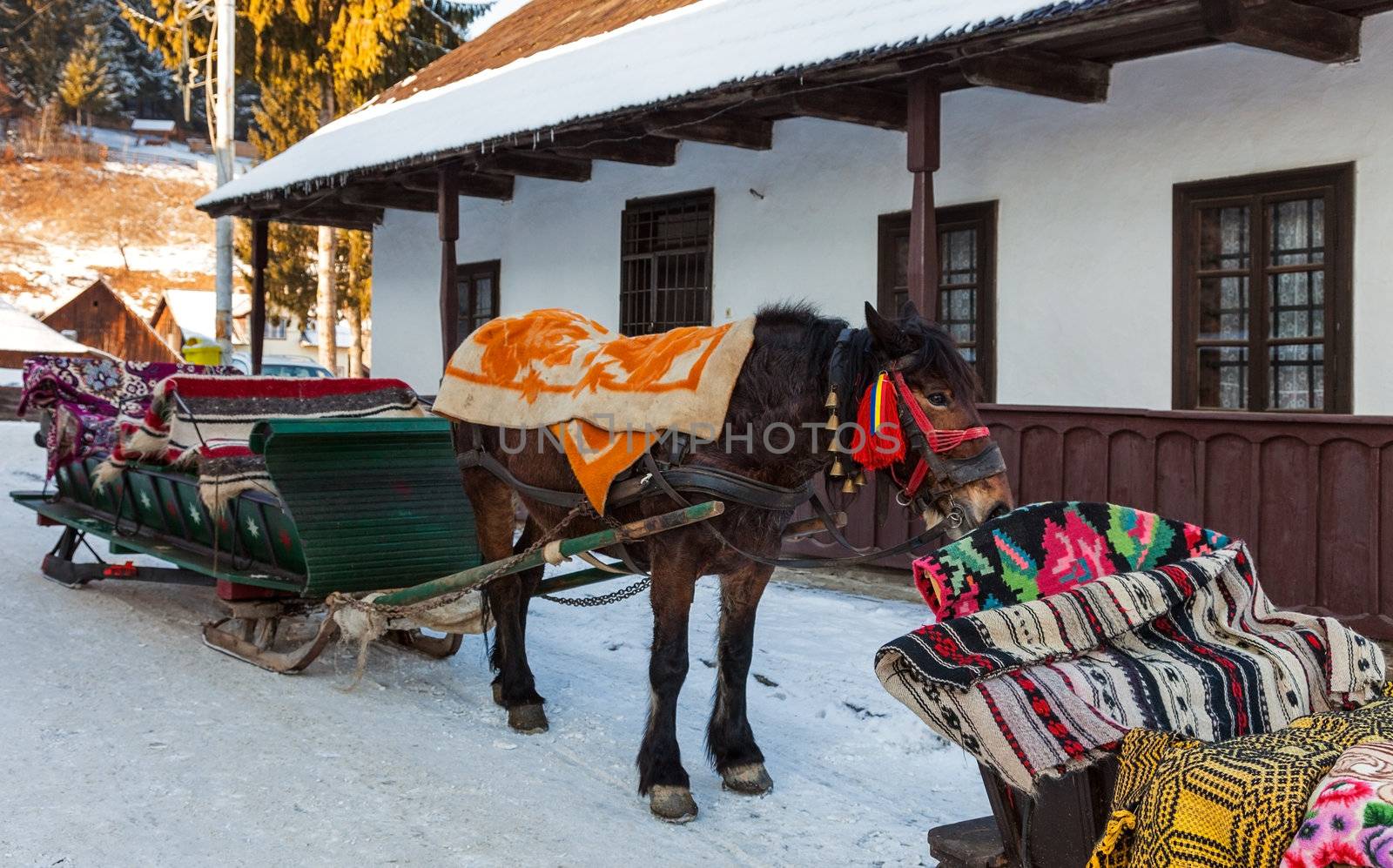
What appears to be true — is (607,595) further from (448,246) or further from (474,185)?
(474,185)

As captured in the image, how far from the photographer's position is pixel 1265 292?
721 cm

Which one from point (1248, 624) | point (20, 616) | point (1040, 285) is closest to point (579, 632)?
point (20, 616)

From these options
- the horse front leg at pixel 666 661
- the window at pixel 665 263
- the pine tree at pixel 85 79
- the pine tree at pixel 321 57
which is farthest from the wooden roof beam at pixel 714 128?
the pine tree at pixel 85 79

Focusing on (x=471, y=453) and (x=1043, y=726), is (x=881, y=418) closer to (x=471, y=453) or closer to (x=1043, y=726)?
(x=1043, y=726)

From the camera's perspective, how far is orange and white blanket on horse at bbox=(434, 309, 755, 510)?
4.15 meters

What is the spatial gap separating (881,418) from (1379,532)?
12.3 feet

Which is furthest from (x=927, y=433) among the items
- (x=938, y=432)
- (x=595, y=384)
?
(x=595, y=384)

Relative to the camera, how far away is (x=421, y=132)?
11.6 m

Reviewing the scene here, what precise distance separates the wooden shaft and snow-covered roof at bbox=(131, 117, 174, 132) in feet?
280

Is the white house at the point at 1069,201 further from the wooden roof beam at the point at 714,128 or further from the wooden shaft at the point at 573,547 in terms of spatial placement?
the wooden shaft at the point at 573,547

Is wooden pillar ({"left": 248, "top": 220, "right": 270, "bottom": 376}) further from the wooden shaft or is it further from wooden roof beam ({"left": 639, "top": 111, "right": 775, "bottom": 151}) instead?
Answer: the wooden shaft

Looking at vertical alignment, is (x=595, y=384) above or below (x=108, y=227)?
below

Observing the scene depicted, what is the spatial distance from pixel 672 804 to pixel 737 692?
0.57 m

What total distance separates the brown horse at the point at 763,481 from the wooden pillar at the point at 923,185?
332 cm
